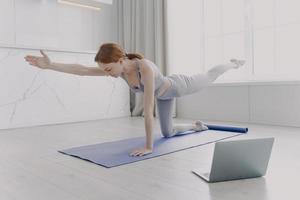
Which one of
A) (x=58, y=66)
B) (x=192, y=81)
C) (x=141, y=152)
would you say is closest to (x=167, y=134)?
(x=192, y=81)

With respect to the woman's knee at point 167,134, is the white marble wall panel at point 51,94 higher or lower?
higher

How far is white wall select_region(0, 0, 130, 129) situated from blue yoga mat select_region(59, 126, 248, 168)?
1.47 meters

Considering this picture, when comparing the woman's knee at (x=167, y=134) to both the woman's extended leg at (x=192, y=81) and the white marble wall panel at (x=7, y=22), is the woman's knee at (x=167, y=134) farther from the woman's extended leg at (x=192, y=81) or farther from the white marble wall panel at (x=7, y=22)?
the white marble wall panel at (x=7, y=22)

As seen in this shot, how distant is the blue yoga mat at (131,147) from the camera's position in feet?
5.65

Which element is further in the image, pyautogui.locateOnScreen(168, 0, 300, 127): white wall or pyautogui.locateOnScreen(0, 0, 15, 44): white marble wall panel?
pyautogui.locateOnScreen(0, 0, 15, 44): white marble wall panel

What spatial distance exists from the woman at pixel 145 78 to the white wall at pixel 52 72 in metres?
1.44

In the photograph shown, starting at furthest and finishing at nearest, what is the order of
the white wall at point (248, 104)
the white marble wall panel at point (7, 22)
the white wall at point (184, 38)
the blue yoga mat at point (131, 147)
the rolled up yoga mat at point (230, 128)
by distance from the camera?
the white wall at point (184, 38) < the white marble wall panel at point (7, 22) < the white wall at point (248, 104) < the rolled up yoga mat at point (230, 128) < the blue yoga mat at point (131, 147)

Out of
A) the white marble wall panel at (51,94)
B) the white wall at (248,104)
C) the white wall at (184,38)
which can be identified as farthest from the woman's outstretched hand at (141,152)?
the white wall at (184,38)

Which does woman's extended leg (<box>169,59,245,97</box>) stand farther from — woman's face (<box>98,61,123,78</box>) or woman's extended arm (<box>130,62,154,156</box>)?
woman's face (<box>98,61,123,78</box>)

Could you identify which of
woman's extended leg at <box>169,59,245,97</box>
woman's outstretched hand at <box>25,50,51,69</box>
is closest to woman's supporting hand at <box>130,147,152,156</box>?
woman's extended leg at <box>169,59,245,97</box>

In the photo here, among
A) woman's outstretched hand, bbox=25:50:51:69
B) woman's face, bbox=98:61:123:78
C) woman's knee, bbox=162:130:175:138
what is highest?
woman's outstretched hand, bbox=25:50:51:69

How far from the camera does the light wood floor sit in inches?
45.5

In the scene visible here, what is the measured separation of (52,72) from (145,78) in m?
1.95

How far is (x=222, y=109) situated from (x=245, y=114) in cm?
30
